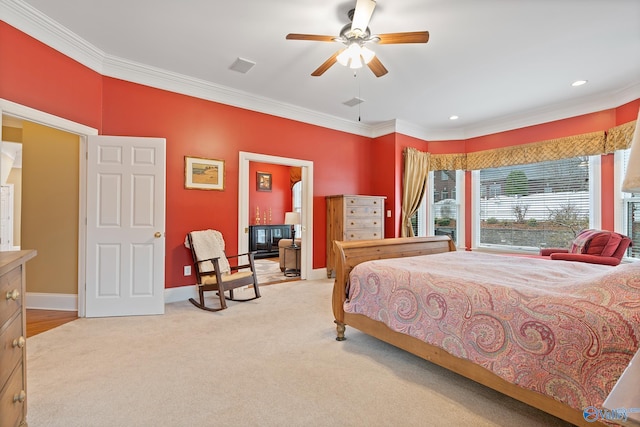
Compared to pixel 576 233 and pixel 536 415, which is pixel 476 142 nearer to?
pixel 576 233

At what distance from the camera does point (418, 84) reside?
12.9ft

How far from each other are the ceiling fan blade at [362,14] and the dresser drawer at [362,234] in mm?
3188

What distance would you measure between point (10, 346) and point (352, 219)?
4.28 meters

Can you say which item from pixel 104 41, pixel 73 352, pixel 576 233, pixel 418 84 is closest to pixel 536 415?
pixel 73 352

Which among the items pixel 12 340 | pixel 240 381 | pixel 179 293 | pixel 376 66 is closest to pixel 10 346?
pixel 12 340

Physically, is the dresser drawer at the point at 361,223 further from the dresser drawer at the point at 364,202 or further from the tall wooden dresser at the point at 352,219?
the dresser drawer at the point at 364,202

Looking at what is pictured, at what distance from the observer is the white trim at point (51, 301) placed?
343 cm

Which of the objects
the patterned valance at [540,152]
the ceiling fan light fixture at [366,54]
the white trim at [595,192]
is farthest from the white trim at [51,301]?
the white trim at [595,192]

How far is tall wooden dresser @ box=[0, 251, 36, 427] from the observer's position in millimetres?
1201

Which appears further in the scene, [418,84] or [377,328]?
[418,84]

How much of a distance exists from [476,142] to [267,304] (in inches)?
191

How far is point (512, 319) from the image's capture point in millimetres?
1600

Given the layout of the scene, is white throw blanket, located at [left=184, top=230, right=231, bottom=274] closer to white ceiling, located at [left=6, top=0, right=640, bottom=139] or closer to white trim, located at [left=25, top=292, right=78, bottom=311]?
white trim, located at [left=25, top=292, right=78, bottom=311]

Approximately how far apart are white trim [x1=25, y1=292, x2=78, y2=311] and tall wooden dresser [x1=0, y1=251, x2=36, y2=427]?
242 centimetres
